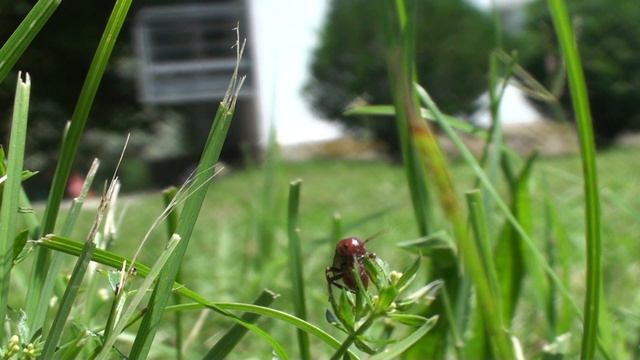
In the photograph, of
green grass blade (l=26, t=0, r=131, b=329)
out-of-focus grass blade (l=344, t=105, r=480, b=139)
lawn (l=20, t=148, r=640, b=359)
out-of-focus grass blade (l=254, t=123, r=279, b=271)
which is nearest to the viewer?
green grass blade (l=26, t=0, r=131, b=329)

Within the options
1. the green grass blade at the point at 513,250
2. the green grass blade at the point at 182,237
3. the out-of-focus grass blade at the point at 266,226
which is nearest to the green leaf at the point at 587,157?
the green grass blade at the point at 182,237

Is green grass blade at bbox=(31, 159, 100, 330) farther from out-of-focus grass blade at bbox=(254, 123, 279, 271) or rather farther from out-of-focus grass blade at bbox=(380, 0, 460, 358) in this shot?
out-of-focus grass blade at bbox=(254, 123, 279, 271)

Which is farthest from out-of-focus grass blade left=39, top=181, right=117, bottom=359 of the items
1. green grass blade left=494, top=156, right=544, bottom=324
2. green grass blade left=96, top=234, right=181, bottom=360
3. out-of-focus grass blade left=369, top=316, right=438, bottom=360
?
green grass blade left=494, top=156, right=544, bottom=324

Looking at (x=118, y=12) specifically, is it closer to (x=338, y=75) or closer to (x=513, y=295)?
(x=513, y=295)

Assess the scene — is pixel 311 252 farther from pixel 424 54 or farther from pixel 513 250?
pixel 424 54

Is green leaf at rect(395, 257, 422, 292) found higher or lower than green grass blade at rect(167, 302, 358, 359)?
higher

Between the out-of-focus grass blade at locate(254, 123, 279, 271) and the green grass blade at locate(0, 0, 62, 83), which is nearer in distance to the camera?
the green grass blade at locate(0, 0, 62, 83)

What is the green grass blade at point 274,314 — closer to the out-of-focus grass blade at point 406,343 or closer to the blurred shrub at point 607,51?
the out-of-focus grass blade at point 406,343

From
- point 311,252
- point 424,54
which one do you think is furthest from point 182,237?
point 424,54
